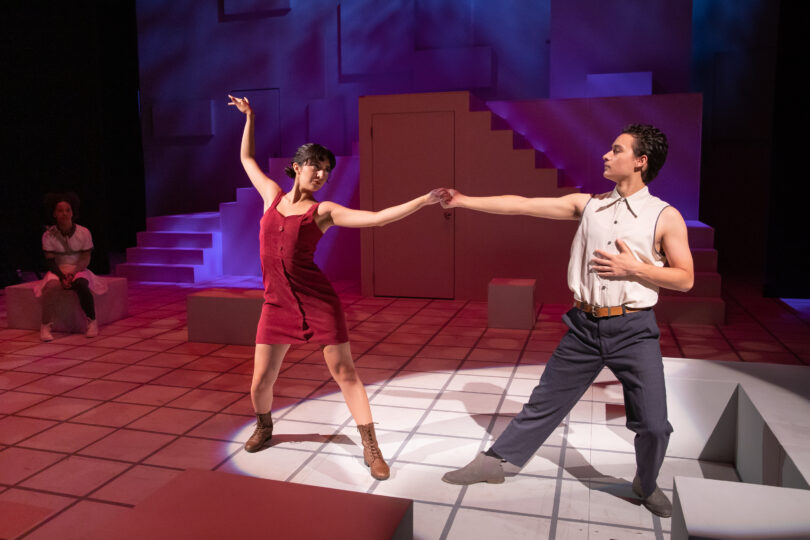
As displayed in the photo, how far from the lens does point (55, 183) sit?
29.3 ft

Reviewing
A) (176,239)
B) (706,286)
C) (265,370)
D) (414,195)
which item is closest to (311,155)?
(265,370)

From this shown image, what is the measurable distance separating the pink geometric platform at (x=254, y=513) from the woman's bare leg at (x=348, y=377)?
1101 mm

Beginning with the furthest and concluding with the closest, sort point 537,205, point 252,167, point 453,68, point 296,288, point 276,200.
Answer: point 453,68, point 252,167, point 276,200, point 296,288, point 537,205

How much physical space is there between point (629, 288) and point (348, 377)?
4.46ft

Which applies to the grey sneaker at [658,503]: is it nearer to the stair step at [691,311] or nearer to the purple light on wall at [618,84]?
the stair step at [691,311]

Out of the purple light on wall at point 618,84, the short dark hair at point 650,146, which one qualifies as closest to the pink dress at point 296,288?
the short dark hair at point 650,146

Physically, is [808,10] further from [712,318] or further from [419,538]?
[419,538]

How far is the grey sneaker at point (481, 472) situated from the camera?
10.0ft

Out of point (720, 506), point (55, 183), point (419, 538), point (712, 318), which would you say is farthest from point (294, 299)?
point (55, 183)

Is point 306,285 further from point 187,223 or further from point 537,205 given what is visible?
Answer: point 187,223

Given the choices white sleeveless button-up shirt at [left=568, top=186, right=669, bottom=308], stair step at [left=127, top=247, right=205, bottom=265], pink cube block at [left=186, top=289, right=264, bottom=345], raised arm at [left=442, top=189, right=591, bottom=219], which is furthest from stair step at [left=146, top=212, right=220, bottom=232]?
white sleeveless button-up shirt at [left=568, top=186, right=669, bottom=308]

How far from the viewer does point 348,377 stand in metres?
3.26

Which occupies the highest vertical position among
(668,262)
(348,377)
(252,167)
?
(252,167)

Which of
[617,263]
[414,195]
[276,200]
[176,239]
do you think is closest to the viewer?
[617,263]
